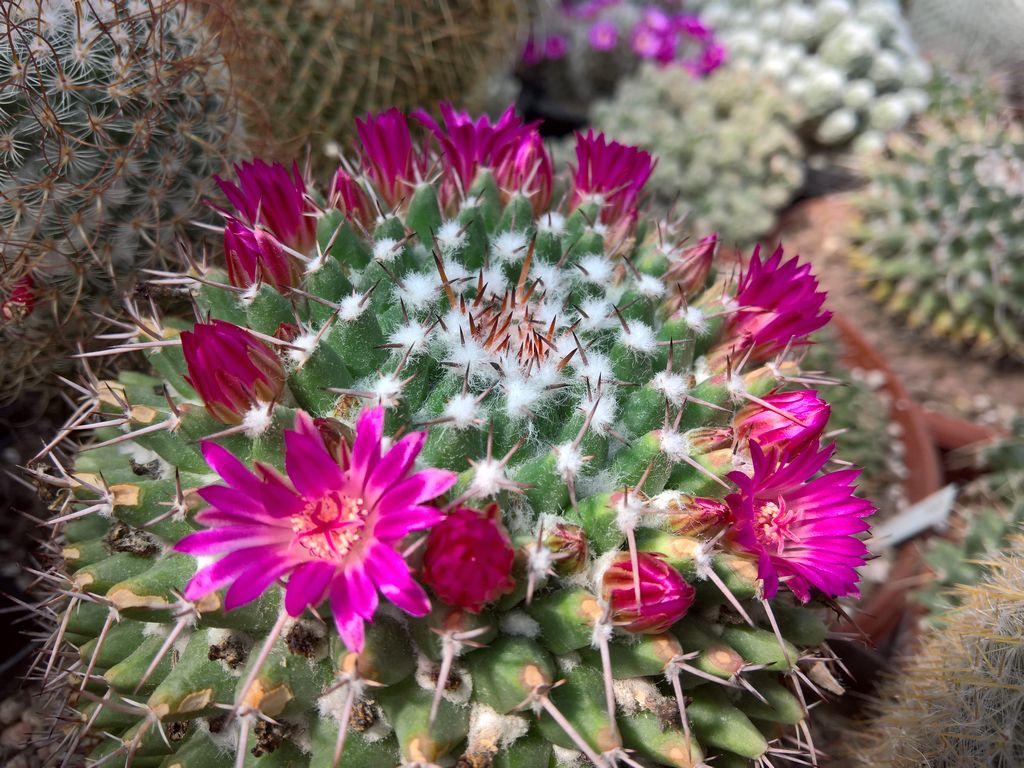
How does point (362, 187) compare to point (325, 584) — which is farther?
point (362, 187)

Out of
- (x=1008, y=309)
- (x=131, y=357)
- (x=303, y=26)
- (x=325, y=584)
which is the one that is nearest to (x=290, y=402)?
(x=325, y=584)

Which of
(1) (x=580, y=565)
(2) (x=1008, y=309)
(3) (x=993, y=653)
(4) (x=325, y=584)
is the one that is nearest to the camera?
(4) (x=325, y=584)

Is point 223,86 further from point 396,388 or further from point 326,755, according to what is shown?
point 326,755

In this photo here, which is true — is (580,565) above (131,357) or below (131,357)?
above


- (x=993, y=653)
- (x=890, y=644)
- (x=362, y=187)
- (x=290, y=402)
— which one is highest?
(x=362, y=187)

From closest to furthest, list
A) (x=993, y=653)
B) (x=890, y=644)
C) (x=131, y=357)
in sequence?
(x=993, y=653), (x=131, y=357), (x=890, y=644)

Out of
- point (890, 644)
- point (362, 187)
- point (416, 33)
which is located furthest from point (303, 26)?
point (890, 644)

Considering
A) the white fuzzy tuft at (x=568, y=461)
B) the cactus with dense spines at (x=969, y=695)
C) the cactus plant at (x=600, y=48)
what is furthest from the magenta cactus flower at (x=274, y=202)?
the cactus plant at (x=600, y=48)
